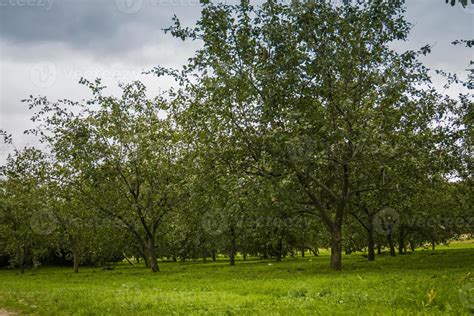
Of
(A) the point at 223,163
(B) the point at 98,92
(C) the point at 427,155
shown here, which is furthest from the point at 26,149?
(C) the point at 427,155

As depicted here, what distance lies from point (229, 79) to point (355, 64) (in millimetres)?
7869

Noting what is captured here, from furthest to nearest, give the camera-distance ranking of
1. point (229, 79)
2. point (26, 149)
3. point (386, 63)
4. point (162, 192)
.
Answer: point (26, 149)
point (162, 192)
point (386, 63)
point (229, 79)

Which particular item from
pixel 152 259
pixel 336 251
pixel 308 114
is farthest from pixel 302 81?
pixel 152 259

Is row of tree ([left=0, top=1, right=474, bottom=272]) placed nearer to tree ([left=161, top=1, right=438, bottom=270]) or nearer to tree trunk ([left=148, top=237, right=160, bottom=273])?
tree ([left=161, top=1, right=438, bottom=270])

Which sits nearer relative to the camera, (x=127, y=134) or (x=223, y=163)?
(x=223, y=163)

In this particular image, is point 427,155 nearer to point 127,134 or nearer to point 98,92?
point 127,134

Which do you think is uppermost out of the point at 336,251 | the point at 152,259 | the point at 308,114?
the point at 308,114

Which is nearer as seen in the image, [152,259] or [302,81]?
[302,81]

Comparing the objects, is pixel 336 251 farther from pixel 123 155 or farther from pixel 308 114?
pixel 123 155

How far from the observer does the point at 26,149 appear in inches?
1983

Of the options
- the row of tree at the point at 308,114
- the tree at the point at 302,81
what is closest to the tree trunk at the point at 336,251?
the row of tree at the point at 308,114

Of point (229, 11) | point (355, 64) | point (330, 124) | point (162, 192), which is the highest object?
point (229, 11)

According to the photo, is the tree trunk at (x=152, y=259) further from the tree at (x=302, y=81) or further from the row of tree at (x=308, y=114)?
the tree at (x=302, y=81)

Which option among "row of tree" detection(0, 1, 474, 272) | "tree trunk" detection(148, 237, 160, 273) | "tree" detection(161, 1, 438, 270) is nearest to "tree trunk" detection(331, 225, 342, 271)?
"row of tree" detection(0, 1, 474, 272)
